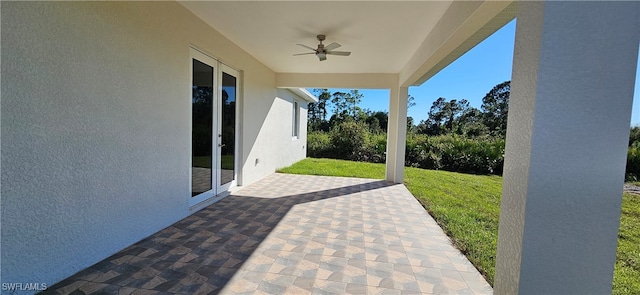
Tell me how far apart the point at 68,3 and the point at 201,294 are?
259cm

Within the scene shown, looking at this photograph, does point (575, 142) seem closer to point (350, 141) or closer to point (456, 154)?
point (456, 154)

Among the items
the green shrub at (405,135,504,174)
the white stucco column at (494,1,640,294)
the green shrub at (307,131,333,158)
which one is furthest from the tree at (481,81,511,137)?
the white stucco column at (494,1,640,294)

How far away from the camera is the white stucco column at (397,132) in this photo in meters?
6.88

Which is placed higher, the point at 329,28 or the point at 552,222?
the point at 329,28

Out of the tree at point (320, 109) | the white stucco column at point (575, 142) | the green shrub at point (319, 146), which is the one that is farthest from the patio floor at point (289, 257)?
the tree at point (320, 109)

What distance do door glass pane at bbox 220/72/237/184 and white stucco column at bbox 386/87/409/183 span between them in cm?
401

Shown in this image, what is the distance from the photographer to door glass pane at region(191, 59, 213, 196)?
161 inches

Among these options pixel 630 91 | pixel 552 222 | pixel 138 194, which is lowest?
pixel 138 194

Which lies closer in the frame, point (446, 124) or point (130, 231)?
point (130, 231)

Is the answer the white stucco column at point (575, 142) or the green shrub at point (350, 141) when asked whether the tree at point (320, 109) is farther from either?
the white stucco column at point (575, 142)

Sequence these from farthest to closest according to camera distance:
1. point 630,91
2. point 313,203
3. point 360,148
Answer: point 360,148 < point 313,203 < point 630,91

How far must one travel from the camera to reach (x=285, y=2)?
3.29 meters

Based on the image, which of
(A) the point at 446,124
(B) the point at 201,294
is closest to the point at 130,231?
(B) the point at 201,294

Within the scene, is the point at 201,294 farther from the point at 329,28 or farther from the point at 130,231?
the point at 329,28
